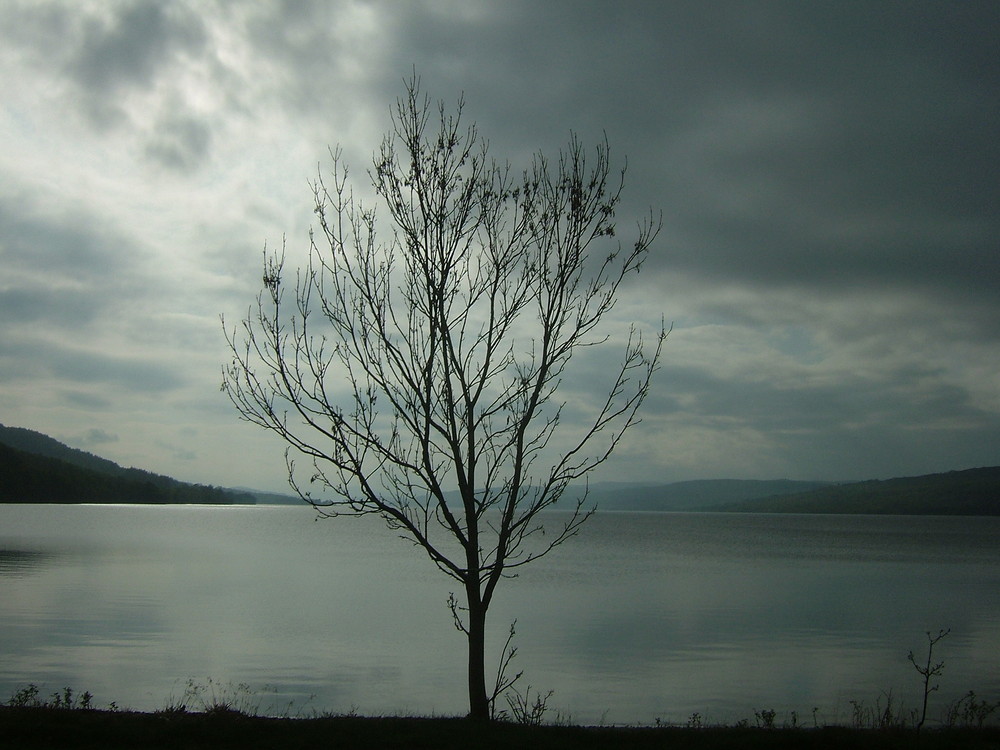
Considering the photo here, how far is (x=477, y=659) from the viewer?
41.4 ft

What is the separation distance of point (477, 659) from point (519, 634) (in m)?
24.1

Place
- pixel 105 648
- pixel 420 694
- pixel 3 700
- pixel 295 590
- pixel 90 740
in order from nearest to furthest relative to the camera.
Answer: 1. pixel 90 740
2. pixel 3 700
3. pixel 420 694
4. pixel 105 648
5. pixel 295 590

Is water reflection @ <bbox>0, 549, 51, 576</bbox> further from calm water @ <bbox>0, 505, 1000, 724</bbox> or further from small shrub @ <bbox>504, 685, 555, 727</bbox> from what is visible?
small shrub @ <bbox>504, 685, 555, 727</bbox>

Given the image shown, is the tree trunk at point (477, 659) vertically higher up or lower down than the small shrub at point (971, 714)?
higher up

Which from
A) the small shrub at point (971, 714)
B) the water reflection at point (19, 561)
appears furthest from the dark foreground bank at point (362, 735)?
the water reflection at point (19, 561)

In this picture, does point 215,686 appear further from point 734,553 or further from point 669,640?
point 734,553

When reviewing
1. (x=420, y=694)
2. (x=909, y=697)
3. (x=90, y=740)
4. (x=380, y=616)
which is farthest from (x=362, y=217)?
(x=380, y=616)

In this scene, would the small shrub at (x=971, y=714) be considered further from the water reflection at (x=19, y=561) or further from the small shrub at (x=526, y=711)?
the water reflection at (x=19, y=561)

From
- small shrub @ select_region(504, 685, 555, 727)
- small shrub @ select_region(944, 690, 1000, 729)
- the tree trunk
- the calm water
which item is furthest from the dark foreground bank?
the calm water

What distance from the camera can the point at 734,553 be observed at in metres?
99.6

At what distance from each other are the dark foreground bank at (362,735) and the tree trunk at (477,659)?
309 mm

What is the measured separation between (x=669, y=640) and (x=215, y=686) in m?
19.0

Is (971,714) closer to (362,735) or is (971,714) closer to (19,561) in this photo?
(362,735)

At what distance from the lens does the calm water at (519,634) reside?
79.8 feet
